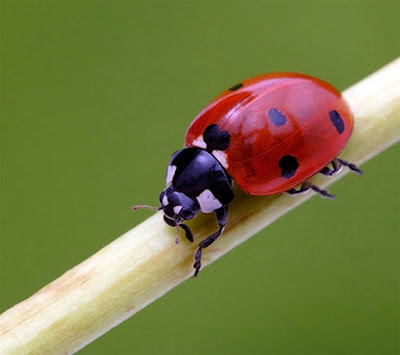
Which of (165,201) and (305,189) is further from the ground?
(165,201)

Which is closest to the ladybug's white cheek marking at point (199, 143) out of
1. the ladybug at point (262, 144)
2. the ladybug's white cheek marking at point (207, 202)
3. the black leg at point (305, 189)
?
the ladybug at point (262, 144)

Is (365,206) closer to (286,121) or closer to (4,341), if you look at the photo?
(286,121)

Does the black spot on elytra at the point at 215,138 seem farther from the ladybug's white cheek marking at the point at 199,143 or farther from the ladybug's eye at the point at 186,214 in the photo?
the ladybug's eye at the point at 186,214

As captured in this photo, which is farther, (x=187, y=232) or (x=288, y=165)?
(x=288, y=165)

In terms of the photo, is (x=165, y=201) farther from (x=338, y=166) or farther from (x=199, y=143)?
(x=338, y=166)

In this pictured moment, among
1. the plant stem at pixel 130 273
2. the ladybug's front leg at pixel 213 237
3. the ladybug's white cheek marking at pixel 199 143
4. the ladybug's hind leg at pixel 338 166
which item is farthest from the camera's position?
the ladybug's white cheek marking at pixel 199 143

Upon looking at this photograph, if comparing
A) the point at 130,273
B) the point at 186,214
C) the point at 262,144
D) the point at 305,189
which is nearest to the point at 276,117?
the point at 262,144

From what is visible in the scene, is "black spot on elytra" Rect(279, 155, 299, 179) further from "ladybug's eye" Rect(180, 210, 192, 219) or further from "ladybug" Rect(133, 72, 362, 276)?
"ladybug's eye" Rect(180, 210, 192, 219)

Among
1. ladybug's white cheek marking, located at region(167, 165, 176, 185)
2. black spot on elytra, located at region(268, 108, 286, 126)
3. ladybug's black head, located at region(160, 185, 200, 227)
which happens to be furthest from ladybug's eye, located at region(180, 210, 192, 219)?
black spot on elytra, located at region(268, 108, 286, 126)
